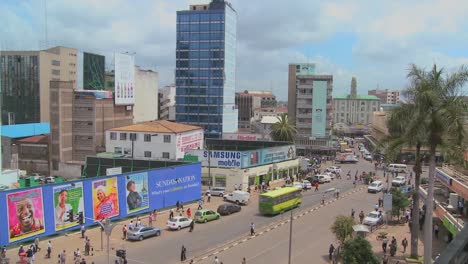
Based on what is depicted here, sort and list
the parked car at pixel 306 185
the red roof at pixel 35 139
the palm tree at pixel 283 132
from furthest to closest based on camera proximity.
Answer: the palm tree at pixel 283 132, the red roof at pixel 35 139, the parked car at pixel 306 185

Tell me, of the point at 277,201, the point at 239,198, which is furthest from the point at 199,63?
the point at 277,201

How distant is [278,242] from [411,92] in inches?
626

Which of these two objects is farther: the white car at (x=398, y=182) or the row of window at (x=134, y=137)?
the row of window at (x=134, y=137)

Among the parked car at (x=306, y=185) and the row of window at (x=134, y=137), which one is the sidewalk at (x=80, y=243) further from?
the parked car at (x=306, y=185)

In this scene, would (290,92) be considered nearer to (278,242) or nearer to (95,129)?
→ (95,129)

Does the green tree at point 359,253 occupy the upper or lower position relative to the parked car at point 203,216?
upper

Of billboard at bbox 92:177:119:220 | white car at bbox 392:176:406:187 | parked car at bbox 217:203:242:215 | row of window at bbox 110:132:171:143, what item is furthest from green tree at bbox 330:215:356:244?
row of window at bbox 110:132:171:143

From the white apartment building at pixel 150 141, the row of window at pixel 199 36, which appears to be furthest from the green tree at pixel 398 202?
the row of window at pixel 199 36

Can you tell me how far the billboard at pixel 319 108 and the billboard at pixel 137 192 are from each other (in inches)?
2755

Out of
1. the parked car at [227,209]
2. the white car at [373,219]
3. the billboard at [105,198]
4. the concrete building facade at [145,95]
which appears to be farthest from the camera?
the concrete building facade at [145,95]

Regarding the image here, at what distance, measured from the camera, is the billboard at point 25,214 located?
3117 centimetres

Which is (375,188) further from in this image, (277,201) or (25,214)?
(25,214)

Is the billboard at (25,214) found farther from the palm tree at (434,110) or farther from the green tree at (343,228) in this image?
the palm tree at (434,110)

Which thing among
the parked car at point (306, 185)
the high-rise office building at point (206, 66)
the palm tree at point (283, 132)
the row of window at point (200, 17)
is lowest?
the parked car at point (306, 185)
